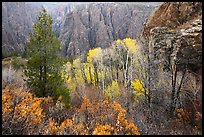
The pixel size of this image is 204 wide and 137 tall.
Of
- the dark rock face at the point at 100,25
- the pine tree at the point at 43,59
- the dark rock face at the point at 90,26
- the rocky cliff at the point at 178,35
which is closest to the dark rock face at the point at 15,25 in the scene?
the dark rock face at the point at 90,26

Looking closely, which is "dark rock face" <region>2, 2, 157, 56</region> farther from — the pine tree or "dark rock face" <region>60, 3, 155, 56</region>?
the pine tree

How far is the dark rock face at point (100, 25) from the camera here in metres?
93.1

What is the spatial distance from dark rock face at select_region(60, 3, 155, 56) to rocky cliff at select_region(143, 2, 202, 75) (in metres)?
72.6

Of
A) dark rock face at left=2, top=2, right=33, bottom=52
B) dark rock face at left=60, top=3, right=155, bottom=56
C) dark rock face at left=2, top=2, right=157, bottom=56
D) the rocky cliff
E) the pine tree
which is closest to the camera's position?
the rocky cliff

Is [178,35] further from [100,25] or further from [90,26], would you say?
[90,26]

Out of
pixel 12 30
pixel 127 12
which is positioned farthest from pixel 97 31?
pixel 12 30

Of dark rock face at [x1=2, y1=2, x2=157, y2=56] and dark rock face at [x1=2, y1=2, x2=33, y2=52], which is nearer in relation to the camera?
dark rock face at [x1=2, y1=2, x2=157, y2=56]

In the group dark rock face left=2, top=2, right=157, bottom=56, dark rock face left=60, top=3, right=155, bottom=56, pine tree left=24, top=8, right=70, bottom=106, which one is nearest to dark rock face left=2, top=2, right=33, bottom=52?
dark rock face left=2, top=2, right=157, bottom=56

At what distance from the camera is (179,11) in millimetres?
15766

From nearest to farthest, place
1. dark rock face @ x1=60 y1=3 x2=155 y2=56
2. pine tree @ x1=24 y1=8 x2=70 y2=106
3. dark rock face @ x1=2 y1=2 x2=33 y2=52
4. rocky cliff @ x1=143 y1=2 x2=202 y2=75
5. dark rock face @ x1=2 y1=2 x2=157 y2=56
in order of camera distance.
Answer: rocky cliff @ x1=143 y1=2 x2=202 y2=75
pine tree @ x1=24 y1=8 x2=70 y2=106
dark rock face @ x1=60 y1=3 x2=155 y2=56
dark rock face @ x1=2 y1=2 x2=157 y2=56
dark rock face @ x1=2 y1=2 x2=33 y2=52

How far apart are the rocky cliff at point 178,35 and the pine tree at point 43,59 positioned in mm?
6538

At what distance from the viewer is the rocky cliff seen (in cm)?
1312

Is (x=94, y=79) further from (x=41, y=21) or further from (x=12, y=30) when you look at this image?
(x=12, y=30)

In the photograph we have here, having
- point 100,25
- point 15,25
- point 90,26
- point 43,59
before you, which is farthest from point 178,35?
point 15,25
